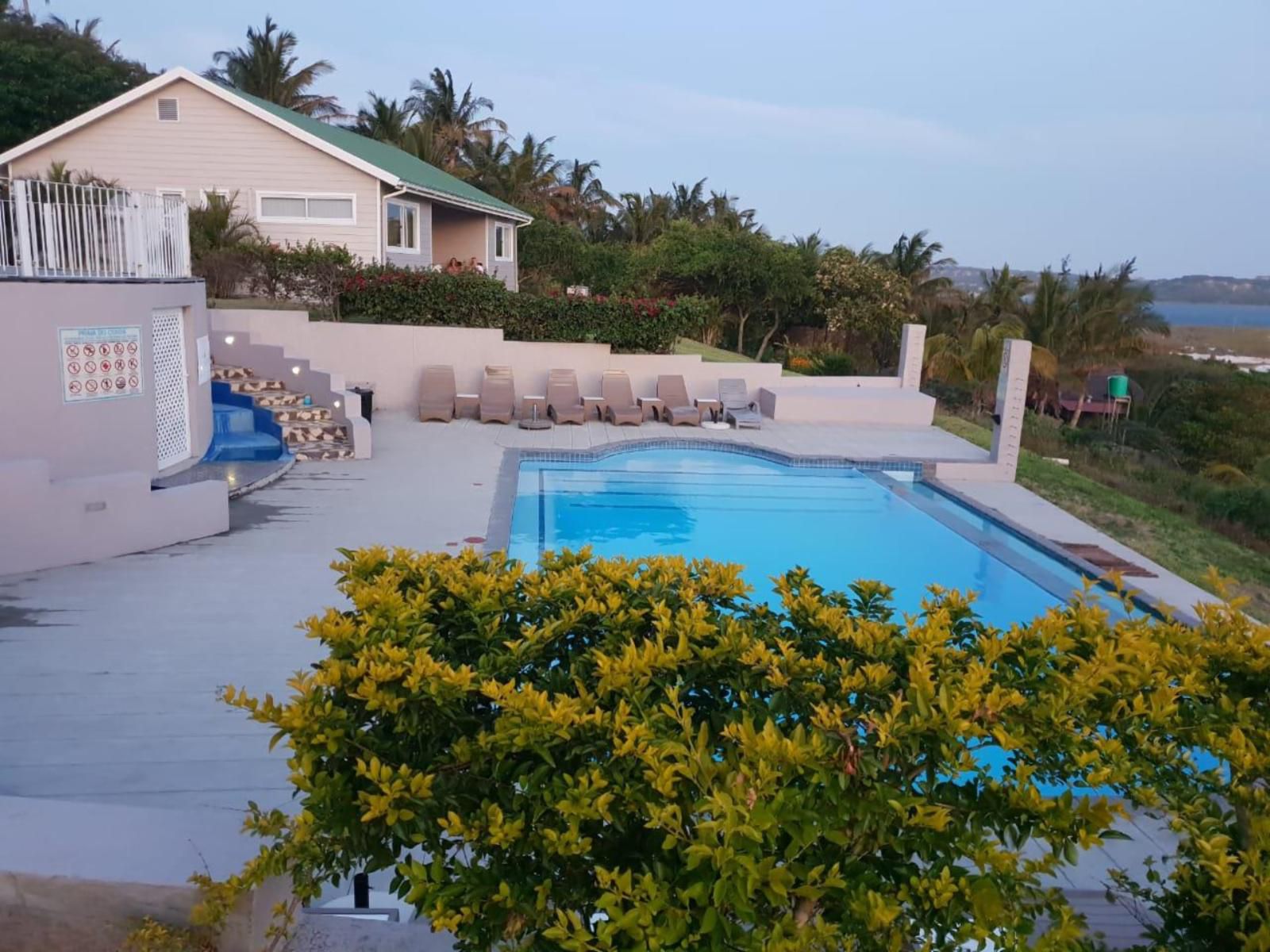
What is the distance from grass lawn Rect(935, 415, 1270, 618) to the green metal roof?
15.5m

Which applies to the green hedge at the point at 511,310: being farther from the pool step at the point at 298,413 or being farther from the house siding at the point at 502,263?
the house siding at the point at 502,263

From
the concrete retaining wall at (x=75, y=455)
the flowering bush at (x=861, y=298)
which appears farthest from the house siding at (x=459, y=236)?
the concrete retaining wall at (x=75, y=455)

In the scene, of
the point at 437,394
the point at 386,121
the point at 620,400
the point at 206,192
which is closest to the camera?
the point at 437,394

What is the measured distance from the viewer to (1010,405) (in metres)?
15.1

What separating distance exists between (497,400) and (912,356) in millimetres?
9339

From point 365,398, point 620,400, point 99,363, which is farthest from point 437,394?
point 99,363

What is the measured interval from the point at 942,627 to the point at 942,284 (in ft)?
124

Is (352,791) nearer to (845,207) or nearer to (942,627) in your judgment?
(942,627)

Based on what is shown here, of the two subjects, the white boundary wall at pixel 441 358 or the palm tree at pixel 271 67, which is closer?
the white boundary wall at pixel 441 358

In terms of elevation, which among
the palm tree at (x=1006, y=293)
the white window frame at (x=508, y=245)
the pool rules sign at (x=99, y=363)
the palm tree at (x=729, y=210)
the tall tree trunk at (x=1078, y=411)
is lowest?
the tall tree trunk at (x=1078, y=411)

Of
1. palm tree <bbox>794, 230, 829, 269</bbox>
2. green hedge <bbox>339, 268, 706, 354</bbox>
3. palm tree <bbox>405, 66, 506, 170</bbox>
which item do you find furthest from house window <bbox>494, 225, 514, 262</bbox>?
palm tree <bbox>405, 66, 506, 170</bbox>

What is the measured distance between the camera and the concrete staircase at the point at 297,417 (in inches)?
567

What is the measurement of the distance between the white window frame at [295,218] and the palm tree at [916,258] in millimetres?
23113

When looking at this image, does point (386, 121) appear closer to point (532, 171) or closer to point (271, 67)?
point (271, 67)
